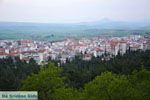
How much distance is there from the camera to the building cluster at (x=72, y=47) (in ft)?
90.0

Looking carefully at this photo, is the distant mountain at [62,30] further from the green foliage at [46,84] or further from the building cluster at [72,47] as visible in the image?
the green foliage at [46,84]

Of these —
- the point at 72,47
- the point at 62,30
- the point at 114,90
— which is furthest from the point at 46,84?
the point at 62,30

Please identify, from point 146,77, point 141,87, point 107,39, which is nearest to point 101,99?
point 141,87

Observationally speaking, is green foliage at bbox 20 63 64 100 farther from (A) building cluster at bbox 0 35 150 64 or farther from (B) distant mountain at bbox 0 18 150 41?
(B) distant mountain at bbox 0 18 150 41

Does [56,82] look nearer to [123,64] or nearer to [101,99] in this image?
[101,99]

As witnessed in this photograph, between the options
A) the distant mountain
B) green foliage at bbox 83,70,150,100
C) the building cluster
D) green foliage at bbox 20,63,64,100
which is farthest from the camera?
the distant mountain

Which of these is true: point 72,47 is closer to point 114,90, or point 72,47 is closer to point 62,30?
point 62,30

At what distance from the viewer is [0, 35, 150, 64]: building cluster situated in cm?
2744

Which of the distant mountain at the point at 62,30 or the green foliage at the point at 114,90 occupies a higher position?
the green foliage at the point at 114,90

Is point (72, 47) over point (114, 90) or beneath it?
beneath

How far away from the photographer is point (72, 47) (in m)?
32.4

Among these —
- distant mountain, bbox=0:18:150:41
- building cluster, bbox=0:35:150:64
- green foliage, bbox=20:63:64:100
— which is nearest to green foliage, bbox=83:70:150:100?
green foliage, bbox=20:63:64:100

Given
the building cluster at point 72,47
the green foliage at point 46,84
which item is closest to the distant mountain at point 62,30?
the building cluster at point 72,47

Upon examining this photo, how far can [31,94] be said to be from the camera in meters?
6.13
